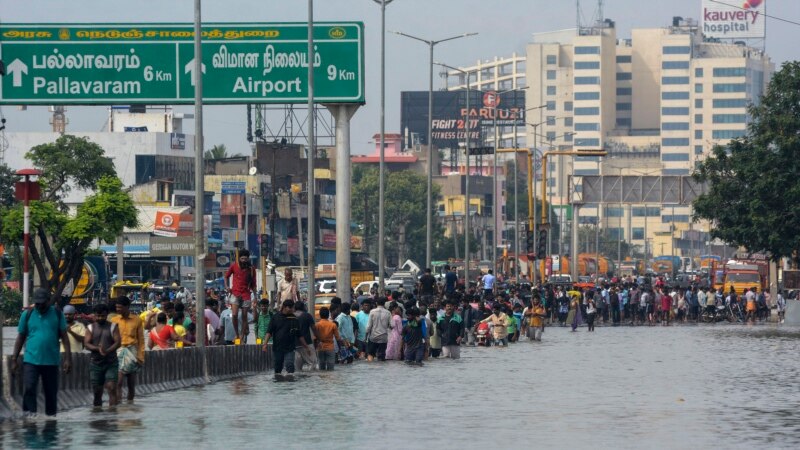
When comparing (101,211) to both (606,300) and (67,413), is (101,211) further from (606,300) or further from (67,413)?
(67,413)

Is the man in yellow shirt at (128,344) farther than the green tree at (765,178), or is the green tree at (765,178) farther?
the green tree at (765,178)

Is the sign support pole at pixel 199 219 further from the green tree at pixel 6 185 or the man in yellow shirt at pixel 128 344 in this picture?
the green tree at pixel 6 185

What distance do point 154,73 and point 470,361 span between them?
8.71 m

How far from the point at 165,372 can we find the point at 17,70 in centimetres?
1109

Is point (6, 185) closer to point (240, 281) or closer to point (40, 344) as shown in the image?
point (240, 281)

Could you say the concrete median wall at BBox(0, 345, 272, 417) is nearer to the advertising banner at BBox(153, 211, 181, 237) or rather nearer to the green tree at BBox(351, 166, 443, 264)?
the advertising banner at BBox(153, 211, 181, 237)

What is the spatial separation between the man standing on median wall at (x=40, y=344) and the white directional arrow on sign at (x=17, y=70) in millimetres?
15763

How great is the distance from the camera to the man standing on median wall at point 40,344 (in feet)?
62.2

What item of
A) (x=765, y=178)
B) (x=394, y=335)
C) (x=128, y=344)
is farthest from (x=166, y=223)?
(x=128, y=344)

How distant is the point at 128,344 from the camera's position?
71.3ft

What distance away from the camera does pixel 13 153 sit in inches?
4407

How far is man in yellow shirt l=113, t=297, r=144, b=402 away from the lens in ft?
70.8

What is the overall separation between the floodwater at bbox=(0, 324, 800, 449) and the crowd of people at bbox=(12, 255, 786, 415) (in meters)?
0.56

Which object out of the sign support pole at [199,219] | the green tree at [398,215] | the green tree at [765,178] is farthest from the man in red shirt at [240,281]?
the green tree at [398,215]
